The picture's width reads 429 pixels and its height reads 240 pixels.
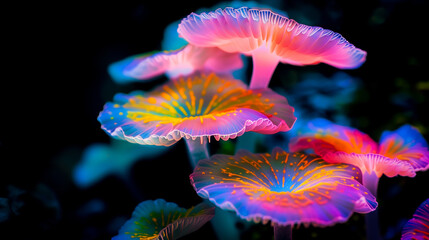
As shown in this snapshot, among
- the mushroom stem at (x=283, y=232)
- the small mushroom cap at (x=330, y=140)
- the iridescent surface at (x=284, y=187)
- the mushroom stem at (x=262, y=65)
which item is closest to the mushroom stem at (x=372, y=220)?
the small mushroom cap at (x=330, y=140)

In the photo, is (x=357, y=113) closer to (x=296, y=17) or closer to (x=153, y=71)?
(x=296, y=17)

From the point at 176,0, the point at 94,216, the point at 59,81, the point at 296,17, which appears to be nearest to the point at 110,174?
the point at 94,216

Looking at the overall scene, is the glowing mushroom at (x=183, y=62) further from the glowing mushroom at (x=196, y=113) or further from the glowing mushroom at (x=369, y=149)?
the glowing mushroom at (x=369, y=149)

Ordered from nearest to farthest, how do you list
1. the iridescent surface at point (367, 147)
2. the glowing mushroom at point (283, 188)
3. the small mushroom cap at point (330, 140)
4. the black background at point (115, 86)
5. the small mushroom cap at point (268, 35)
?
the glowing mushroom at point (283, 188), the small mushroom cap at point (268, 35), the iridescent surface at point (367, 147), the small mushroom cap at point (330, 140), the black background at point (115, 86)

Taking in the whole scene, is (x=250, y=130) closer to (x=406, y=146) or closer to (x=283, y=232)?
(x=283, y=232)

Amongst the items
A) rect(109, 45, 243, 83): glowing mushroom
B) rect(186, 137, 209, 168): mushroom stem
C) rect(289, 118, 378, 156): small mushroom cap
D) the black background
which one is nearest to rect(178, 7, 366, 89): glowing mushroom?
rect(109, 45, 243, 83): glowing mushroom

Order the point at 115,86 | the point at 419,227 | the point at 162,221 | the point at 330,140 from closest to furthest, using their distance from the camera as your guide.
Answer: the point at 419,227, the point at 162,221, the point at 330,140, the point at 115,86

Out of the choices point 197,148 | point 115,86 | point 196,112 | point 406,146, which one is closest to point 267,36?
point 196,112
